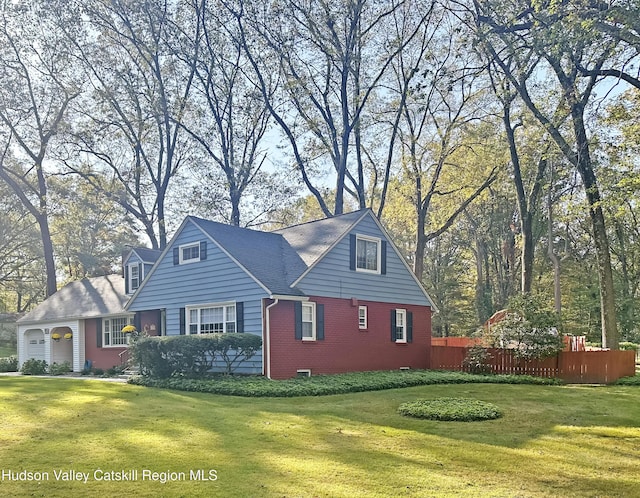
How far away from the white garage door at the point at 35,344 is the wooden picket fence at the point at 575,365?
2072 centimetres

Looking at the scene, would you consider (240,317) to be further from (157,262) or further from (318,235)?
(157,262)

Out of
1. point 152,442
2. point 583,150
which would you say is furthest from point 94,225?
point 152,442

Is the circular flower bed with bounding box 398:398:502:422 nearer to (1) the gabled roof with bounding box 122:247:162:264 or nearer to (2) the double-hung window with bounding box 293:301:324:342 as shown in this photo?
(2) the double-hung window with bounding box 293:301:324:342

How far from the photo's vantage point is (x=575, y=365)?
1881 cm

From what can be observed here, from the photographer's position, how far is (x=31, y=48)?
31.2 m

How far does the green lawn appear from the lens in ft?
20.0

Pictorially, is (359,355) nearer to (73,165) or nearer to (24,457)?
(24,457)

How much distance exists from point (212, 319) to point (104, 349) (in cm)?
800

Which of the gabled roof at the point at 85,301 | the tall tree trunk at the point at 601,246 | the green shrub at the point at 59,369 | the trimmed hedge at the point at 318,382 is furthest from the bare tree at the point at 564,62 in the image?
the green shrub at the point at 59,369

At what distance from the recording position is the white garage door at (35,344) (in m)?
27.8

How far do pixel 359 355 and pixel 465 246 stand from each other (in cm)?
2654

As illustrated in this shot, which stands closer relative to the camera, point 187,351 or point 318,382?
point 318,382

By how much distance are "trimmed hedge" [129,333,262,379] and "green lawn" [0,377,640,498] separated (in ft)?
11.3

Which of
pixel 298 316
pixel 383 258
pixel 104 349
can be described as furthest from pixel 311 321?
pixel 104 349
